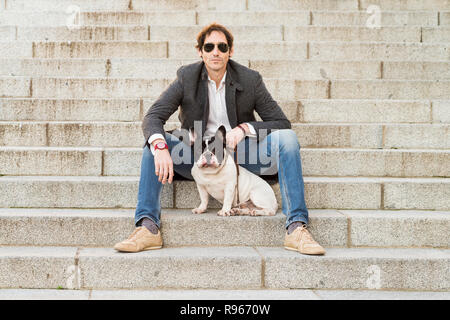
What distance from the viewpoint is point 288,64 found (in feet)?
17.9

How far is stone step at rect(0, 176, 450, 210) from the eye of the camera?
376cm

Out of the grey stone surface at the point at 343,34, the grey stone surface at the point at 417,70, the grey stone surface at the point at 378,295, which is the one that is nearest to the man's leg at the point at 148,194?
the grey stone surface at the point at 378,295

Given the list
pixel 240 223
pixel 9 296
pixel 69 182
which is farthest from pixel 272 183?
pixel 9 296

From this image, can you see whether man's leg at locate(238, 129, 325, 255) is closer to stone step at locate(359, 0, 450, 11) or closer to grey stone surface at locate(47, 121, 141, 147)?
grey stone surface at locate(47, 121, 141, 147)

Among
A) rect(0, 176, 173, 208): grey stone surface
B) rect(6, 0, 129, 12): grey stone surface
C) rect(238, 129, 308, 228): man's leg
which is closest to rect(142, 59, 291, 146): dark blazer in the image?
rect(238, 129, 308, 228): man's leg

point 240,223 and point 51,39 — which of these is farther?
point 51,39

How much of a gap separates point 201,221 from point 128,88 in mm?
2254

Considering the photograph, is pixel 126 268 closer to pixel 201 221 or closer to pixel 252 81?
pixel 201 221

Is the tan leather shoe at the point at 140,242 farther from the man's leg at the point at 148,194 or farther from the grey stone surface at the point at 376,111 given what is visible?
the grey stone surface at the point at 376,111

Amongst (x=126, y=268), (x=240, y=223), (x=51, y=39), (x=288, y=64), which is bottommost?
(x=126, y=268)

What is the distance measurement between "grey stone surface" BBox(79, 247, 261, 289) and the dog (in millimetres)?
500

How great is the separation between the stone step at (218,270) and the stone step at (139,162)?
1055 mm

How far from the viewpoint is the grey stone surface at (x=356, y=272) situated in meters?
3.13
